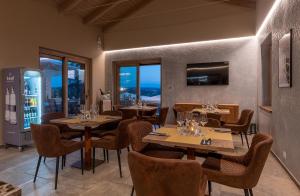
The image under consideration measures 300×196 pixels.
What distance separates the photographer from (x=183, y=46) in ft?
24.4

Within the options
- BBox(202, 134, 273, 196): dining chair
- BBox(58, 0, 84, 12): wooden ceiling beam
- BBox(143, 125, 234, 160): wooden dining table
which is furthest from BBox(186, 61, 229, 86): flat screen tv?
BBox(202, 134, 273, 196): dining chair

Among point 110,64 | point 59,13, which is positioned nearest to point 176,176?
point 59,13

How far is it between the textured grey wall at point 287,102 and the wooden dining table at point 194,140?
1265 mm

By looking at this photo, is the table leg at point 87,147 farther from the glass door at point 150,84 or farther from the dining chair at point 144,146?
the glass door at point 150,84

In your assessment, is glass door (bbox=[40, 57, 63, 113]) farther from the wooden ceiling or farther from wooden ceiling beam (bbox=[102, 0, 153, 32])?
wooden ceiling beam (bbox=[102, 0, 153, 32])

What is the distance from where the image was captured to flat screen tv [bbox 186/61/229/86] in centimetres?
690

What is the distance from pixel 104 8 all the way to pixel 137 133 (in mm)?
5833

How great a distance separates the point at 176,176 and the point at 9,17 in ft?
18.8

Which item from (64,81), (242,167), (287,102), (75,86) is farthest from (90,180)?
(75,86)

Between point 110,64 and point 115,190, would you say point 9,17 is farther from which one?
point 115,190

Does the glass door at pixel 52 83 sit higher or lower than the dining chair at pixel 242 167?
higher

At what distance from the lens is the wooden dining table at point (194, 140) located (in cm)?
197

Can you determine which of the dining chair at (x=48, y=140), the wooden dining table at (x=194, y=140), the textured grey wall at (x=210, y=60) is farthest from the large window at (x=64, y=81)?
the wooden dining table at (x=194, y=140)

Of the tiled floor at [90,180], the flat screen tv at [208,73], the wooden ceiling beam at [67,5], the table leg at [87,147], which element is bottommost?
the tiled floor at [90,180]
